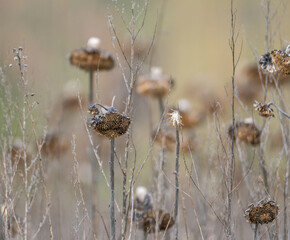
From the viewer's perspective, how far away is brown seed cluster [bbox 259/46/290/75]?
8.47 ft

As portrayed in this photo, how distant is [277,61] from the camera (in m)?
2.60

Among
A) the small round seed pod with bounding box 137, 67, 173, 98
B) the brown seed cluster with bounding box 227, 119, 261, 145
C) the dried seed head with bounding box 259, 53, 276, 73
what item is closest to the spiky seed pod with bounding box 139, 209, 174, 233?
A: the brown seed cluster with bounding box 227, 119, 261, 145

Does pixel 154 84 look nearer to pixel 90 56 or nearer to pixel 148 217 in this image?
pixel 90 56

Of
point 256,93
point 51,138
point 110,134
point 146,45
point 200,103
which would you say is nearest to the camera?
point 110,134

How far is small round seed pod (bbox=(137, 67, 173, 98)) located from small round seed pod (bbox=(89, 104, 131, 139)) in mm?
2320

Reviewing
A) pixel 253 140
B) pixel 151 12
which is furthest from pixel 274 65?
pixel 151 12

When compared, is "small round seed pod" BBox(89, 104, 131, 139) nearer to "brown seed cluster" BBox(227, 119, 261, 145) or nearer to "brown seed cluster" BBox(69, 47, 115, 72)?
"brown seed cluster" BBox(227, 119, 261, 145)

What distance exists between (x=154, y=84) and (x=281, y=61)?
2.32 meters

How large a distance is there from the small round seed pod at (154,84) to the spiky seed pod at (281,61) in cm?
224

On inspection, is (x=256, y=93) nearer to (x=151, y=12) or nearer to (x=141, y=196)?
(x=141, y=196)

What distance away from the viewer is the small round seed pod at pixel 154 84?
15.8ft

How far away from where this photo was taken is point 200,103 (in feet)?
22.9

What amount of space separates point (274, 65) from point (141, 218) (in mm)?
1114

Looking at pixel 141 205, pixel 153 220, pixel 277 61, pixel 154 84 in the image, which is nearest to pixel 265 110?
pixel 277 61
